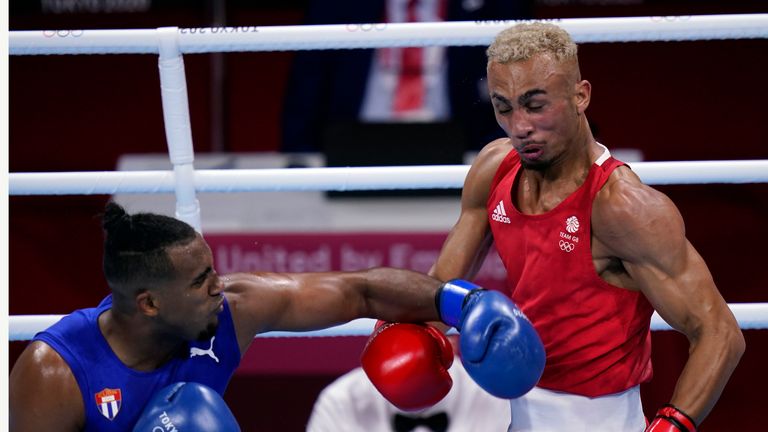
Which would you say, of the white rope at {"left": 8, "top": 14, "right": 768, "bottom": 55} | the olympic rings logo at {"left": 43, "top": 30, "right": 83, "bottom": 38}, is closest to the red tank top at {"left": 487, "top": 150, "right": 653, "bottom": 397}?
the white rope at {"left": 8, "top": 14, "right": 768, "bottom": 55}

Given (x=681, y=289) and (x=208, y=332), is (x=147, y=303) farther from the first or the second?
(x=681, y=289)

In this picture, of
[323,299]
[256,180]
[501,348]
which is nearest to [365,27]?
[256,180]

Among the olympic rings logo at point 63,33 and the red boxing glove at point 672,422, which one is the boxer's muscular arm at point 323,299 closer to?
the red boxing glove at point 672,422

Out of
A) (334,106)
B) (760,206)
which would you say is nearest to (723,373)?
(334,106)

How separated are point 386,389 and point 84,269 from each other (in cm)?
235

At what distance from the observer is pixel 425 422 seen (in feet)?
9.55

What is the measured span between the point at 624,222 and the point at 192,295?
95 cm

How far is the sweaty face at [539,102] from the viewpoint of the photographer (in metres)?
2.16

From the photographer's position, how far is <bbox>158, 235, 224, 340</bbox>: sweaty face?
2.29 metres

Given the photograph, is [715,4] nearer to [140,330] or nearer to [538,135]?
[538,135]

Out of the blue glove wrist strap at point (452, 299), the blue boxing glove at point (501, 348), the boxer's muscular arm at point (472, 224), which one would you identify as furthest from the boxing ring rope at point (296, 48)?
the blue boxing glove at point (501, 348)

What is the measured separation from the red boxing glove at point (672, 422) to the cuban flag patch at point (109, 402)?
1.14m

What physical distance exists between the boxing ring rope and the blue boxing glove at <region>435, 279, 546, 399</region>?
0.57 metres

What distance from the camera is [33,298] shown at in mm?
4340
